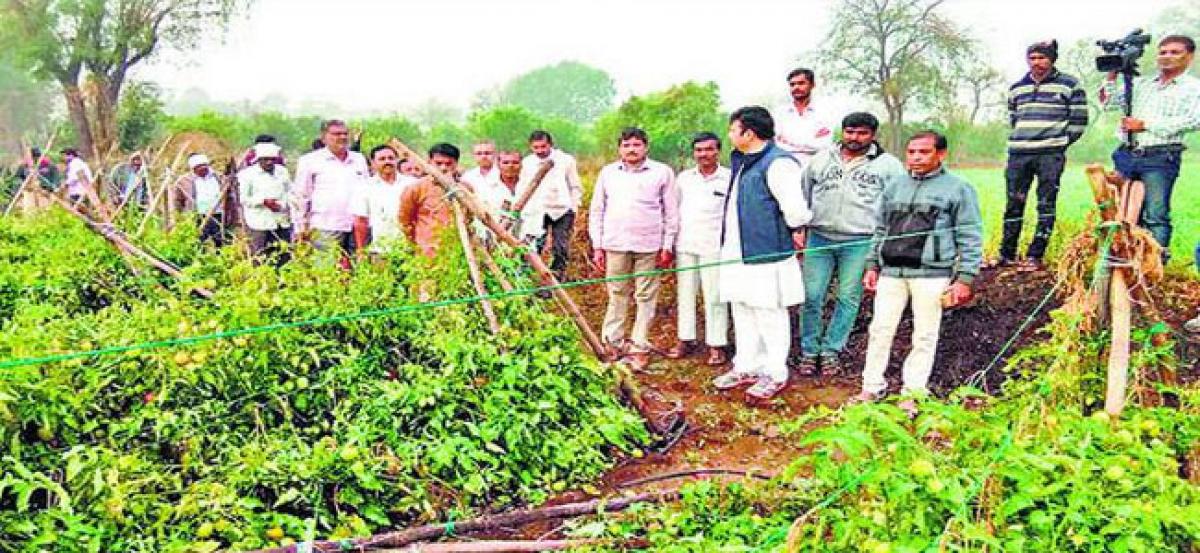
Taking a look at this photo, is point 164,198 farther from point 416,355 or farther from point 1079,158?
point 1079,158

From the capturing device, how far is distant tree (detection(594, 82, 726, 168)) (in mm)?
22891

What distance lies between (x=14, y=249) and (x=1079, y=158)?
17.6m

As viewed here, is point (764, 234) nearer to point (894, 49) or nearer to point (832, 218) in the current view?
point (832, 218)

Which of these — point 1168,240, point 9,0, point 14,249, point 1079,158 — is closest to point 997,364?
point 1168,240

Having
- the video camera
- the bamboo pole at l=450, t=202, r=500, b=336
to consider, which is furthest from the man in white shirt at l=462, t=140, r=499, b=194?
the video camera

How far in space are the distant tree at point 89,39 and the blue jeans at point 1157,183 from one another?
27306 mm

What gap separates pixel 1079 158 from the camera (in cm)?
1728

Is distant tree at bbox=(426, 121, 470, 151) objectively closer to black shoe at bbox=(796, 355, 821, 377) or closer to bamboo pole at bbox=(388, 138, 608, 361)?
black shoe at bbox=(796, 355, 821, 377)

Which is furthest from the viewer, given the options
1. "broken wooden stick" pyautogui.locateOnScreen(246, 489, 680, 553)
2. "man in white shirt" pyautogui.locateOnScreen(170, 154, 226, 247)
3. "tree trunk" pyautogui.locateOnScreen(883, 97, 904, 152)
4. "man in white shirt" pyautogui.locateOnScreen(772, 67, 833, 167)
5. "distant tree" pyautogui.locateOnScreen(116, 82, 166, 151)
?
"distant tree" pyautogui.locateOnScreen(116, 82, 166, 151)

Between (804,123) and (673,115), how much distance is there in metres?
17.1

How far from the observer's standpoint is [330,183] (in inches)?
290

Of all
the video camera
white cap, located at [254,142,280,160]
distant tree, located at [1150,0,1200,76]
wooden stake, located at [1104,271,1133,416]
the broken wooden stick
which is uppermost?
distant tree, located at [1150,0,1200,76]

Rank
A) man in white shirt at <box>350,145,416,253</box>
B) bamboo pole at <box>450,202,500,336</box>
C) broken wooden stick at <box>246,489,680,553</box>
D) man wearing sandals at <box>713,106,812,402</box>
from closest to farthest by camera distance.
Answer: broken wooden stick at <box>246,489,680,553</box> → bamboo pole at <box>450,202,500,336</box> → man wearing sandals at <box>713,106,812,402</box> → man in white shirt at <box>350,145,416,253</box>

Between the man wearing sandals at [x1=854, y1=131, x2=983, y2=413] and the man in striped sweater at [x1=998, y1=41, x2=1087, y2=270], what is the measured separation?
5.43 ft
